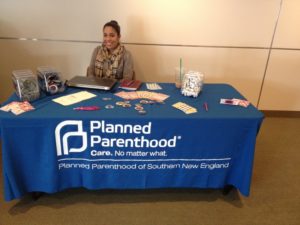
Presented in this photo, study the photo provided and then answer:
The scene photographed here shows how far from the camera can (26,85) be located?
154cm

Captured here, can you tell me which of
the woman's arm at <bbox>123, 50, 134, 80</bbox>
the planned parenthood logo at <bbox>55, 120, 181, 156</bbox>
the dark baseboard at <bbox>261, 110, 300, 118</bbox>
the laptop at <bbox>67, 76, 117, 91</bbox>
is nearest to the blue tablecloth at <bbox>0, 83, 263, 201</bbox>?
the planned parenthood logo at <bbox>55, 120, 181, 156</bbox>

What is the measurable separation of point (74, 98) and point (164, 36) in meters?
1.53

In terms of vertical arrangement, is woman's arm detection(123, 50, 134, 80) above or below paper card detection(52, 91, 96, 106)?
above

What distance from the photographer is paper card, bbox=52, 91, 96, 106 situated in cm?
159

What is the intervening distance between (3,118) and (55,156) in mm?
371

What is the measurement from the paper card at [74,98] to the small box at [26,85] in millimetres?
142

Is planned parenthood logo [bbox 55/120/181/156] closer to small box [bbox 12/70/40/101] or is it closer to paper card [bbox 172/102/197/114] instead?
paper card [bbox 172/102/197/114]

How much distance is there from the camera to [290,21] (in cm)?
282

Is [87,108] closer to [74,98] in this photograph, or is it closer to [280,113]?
[74,98]

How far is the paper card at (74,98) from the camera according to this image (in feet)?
5.23

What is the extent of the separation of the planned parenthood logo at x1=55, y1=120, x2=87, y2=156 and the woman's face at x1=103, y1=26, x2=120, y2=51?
41.8 inches

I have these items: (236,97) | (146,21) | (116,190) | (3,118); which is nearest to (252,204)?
(236,97)

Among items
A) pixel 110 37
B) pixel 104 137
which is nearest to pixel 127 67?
pixel 110 37

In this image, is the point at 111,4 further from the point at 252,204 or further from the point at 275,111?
the point at 275,111
